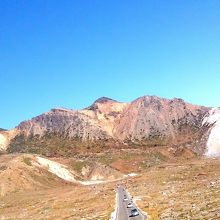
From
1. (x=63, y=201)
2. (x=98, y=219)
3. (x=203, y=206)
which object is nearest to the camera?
(x=203, y=206)

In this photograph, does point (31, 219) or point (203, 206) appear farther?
point (31, 219)

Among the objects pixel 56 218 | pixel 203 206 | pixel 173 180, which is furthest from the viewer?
pixel 173 180

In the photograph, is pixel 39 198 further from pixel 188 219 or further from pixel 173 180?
pixel 188 219

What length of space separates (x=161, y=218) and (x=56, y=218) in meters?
49.6

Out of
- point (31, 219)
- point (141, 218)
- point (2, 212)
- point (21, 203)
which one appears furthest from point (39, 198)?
point (141, 218)

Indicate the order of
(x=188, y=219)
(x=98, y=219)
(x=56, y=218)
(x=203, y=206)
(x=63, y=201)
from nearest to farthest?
(x=188, y=219)
(x=203, y=206)
(x=98, y=219)
(x=56, y=218)
(x=63, y=201)

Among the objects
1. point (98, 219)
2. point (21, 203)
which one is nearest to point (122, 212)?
point (98, 219)

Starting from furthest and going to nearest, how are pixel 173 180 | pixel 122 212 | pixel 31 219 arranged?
pixel 173 180 < pixel 31 219 < pixel 122 212

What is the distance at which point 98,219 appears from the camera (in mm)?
95000

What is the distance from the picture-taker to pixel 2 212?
175 m

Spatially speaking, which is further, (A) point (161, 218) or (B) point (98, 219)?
Result: (B) point (98, 219)

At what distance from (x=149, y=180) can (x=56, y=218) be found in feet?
279

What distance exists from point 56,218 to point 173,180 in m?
74.7

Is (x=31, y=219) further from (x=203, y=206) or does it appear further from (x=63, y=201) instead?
(x=203, y=206)
